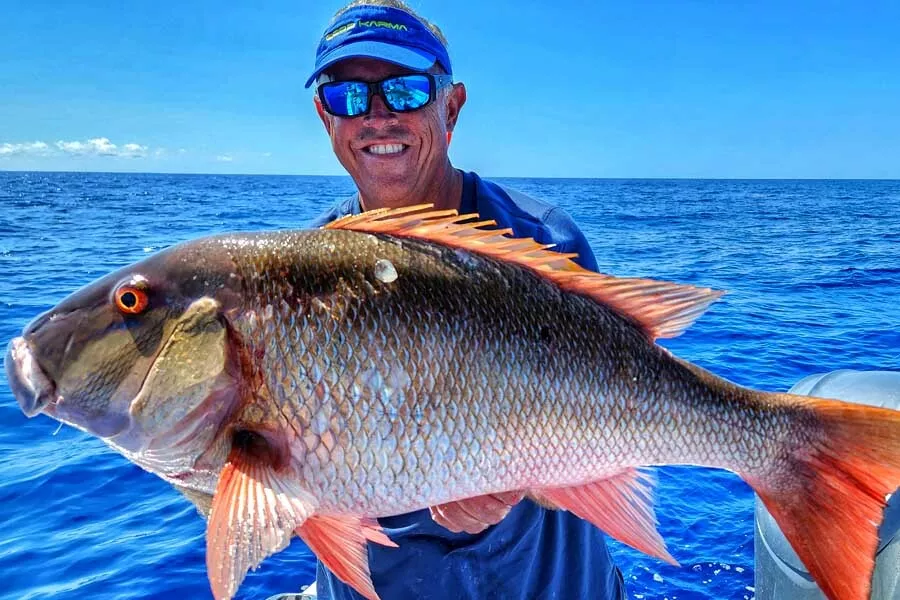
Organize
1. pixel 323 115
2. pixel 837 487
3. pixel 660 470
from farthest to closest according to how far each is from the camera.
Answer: pixel 660 470 < pixel 323 115 < pixel 837 487

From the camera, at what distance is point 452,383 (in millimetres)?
1824

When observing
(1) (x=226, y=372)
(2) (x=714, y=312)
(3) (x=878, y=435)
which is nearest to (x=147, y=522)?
(1) (x=226, y=372)

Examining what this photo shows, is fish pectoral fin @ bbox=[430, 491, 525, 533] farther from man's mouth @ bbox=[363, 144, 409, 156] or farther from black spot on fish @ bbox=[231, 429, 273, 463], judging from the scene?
man's mouth @ bbox=[363, 144, 409, 156]

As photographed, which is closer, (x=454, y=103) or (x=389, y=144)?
(x=389, y=144)

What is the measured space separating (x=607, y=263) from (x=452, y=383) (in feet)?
52.0

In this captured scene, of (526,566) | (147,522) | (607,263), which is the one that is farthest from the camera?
(607,263)

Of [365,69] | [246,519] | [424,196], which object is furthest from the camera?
[424,196]

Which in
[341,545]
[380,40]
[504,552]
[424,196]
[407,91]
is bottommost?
[504,552]

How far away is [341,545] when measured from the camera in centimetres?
187

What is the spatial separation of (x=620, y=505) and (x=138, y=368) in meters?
1.45

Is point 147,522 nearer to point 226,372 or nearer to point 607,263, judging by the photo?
point 226,372

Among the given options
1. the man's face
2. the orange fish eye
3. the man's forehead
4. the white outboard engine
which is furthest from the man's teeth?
the white outboard engine

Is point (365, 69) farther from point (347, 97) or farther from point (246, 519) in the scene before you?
point (246, 519)

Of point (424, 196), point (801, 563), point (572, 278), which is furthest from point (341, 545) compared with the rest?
point (801, 563)
